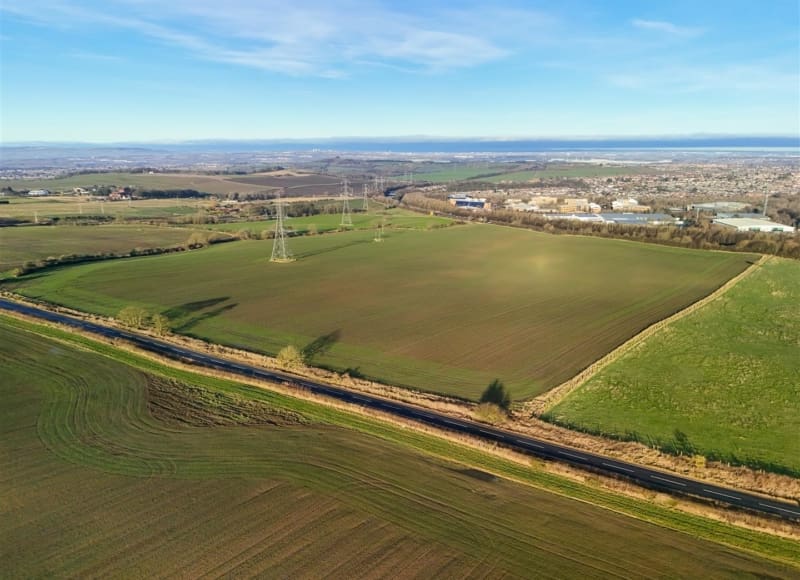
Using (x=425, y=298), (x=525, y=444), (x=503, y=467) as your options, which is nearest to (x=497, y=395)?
(x=525, y=444)

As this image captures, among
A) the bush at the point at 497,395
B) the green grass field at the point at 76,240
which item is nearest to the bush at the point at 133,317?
the bush at the point at 497,395

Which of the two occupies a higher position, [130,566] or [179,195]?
[179,195]

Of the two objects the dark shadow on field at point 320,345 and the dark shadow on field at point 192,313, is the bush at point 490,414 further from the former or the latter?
the dark shadow on field at point 192,313

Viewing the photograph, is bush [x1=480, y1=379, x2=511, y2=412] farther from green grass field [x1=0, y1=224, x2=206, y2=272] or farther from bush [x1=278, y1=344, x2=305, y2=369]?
green grass field [x1=0, y1=224, x2=206, y2=272]

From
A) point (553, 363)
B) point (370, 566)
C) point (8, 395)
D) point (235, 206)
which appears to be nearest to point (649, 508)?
point (370, 566)

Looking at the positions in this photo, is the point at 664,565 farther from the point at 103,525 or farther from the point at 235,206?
the point at 235,206

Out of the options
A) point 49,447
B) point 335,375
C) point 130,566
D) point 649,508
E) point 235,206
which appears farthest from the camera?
point 235,206
